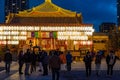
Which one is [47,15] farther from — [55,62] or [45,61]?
[55,62]

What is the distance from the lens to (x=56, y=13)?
9075 centimetres

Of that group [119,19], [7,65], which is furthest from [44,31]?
[119,19]

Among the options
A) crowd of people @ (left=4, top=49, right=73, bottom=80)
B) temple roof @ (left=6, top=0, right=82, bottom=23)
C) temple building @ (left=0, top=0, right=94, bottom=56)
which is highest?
temple roof @ (left=6, top=0, right=82, bottom=23)

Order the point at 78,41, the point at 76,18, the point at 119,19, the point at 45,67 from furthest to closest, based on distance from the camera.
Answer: the point at 119,19 < the point at 76,18 < the point at 78,41 < the point at 45,67

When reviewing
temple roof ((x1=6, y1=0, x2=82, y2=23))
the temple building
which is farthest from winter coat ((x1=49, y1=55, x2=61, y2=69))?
temple roof ((x1=6, y1=0, x2=82, y2=23))

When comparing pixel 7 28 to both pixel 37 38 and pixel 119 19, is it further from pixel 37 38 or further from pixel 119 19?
pixel 119 19

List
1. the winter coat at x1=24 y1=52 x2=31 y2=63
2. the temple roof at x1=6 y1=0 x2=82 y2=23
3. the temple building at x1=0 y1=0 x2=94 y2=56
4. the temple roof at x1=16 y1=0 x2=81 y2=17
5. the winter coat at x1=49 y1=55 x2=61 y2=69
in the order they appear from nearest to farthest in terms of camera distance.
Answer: the winter coat at x1=49 y1=55 x2=61 y2=69, the winter coat at x1=24 y1=52 x2=31 y2=63, the temple building at x1=0 y1=0 x2=94 y2=56, the temple roof at x1=6 y1=0 x2=82 y2=23, the temple roof at x1=16 y1=0 x2=81 y2=17

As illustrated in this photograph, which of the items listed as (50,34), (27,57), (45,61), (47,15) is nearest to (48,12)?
(47,15)

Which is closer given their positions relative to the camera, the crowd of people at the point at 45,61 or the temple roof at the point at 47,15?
the crowd of people at the point at 45,61

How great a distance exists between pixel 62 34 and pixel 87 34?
16.4 feet

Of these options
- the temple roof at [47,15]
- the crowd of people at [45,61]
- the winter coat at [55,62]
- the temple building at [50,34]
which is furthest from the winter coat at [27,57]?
the temple roof at [47,15]

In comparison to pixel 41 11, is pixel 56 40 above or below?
below

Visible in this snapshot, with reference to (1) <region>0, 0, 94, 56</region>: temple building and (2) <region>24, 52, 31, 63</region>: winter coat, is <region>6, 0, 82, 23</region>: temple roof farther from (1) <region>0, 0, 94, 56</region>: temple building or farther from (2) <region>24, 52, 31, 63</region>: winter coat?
(2) <region>24, 52, 31, 63</region>: winter coat

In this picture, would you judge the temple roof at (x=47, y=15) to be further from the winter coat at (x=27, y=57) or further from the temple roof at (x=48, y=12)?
the winter coat at (x=27, y=57)
